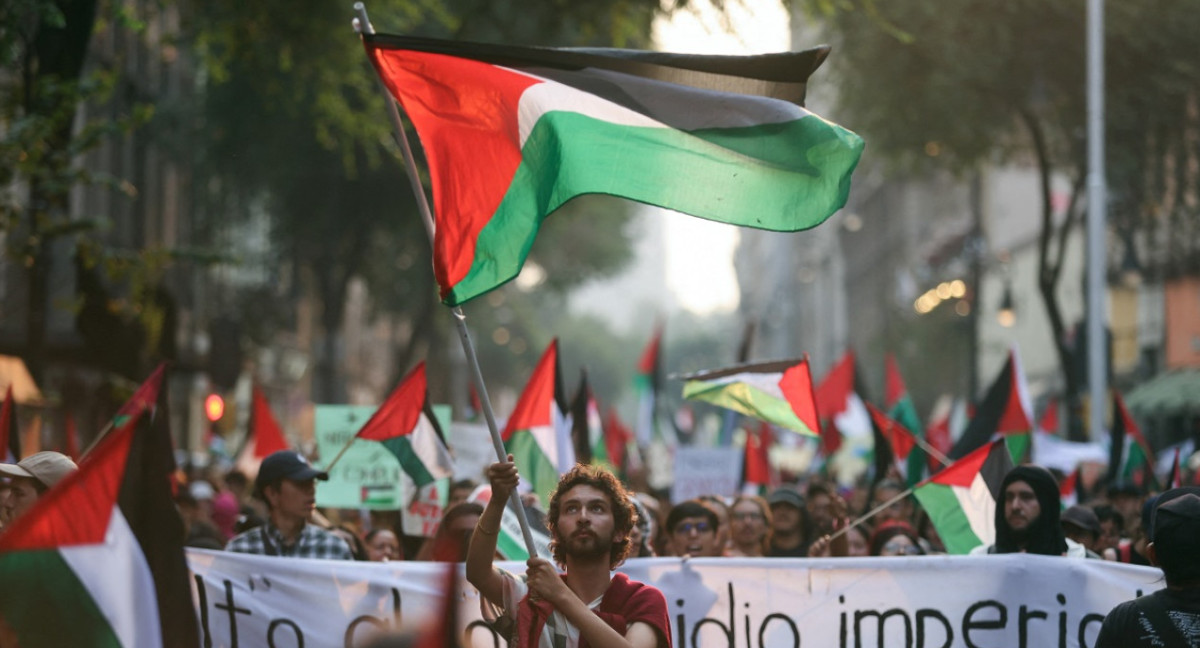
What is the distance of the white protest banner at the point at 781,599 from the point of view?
644 cm

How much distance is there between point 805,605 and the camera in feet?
22.1

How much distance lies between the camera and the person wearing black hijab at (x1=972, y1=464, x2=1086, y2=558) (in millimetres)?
6742

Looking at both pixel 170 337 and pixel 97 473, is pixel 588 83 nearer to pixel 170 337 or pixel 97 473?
pixel 97 473

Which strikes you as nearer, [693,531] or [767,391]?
[693,531]

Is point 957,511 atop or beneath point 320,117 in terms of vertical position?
beneath

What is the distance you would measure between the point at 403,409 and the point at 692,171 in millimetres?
4299

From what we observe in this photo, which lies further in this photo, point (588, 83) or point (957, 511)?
point (957, 511)

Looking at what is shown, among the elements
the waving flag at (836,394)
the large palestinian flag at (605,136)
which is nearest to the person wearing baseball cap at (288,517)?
the large palestinian flag at (605,136)

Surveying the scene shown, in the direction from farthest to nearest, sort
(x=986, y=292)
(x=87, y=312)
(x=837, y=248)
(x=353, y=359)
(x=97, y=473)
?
1. (x=837, y=248)
2. (x=353, y=359)
3. (x=986, y=292)
4. (x=87, y=312)
5. (x=97, y=473)

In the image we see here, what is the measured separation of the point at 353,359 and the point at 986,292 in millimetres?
22956

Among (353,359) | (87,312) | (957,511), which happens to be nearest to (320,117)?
(87,312)

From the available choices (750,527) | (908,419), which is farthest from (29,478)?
(908,419)

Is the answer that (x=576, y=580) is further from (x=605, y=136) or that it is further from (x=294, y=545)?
(x=294, y=545)

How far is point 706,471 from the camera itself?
14.8 m
